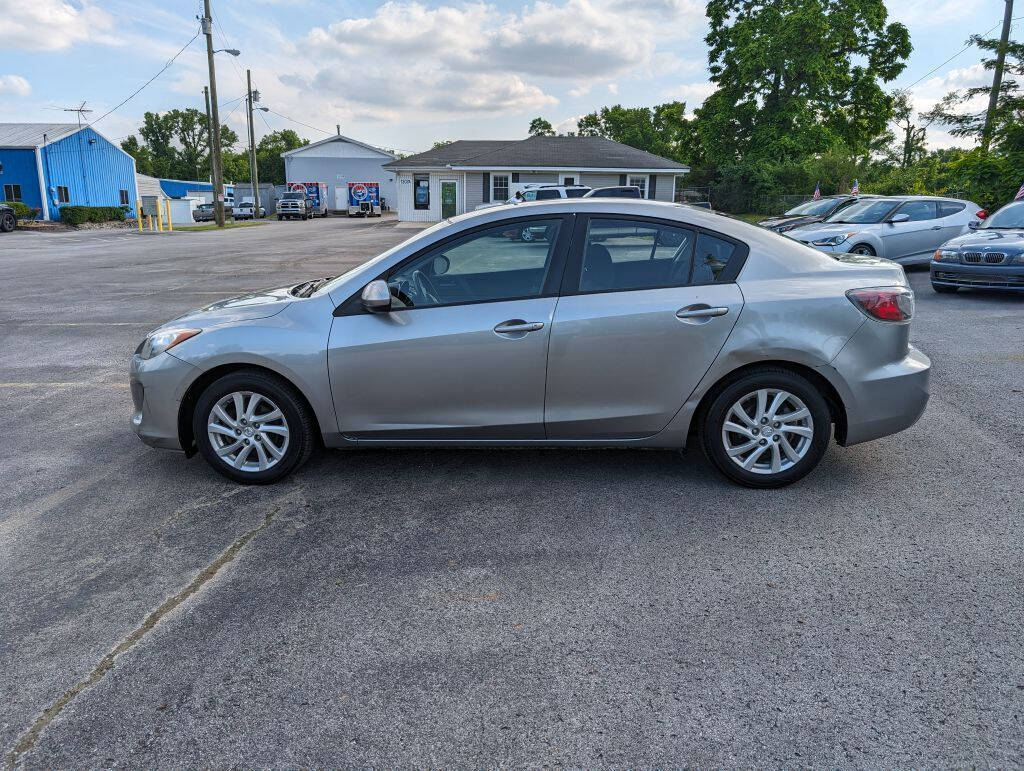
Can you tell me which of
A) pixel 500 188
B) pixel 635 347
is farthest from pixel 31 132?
pixel 635 347

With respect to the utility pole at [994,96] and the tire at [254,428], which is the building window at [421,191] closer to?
the utility pole at [994,96]

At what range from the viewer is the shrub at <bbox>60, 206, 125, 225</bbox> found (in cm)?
3897

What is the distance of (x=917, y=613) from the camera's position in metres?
3.14

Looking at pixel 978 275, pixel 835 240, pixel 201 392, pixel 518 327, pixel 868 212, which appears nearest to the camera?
pixel 518 327

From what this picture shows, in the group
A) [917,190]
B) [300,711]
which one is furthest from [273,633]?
[917,190]

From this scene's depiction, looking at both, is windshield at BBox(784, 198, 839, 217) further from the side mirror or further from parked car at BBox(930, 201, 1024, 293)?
the side mirror

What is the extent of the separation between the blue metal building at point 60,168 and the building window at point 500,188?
25.9m

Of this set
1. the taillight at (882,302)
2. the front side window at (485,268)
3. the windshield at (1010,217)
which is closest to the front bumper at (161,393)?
the front side window at (485,268)

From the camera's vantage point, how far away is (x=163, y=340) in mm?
4527

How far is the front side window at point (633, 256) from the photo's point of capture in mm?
4293

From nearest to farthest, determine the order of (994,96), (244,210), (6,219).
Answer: (994,96)
(6,219)
(244,210)

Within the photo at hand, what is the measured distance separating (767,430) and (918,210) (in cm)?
1261

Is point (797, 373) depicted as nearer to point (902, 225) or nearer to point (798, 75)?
point (902, 225)

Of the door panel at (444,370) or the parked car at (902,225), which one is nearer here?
the door panel at (444,370)
